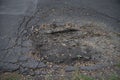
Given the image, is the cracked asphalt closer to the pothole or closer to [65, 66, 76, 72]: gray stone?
[65, 66, 76, 72]: gray stone

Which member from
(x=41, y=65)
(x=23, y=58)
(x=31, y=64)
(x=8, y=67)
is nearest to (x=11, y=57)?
(x=23, y=58)

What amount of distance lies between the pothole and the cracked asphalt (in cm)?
14

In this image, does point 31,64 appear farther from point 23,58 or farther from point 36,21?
point 36,21

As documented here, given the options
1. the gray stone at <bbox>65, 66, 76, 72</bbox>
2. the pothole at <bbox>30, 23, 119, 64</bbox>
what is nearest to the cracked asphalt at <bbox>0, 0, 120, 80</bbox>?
the gray stone at <bbox>65, 66, 76, 72</bbox>

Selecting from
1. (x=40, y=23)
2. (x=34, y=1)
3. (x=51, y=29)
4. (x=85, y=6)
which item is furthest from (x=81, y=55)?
(x=34, y=1)

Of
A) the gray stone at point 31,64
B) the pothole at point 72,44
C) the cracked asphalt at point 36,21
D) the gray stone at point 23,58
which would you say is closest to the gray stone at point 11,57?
the cracked asphalt at point 36,21

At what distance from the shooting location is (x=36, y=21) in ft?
Answer: 26.0

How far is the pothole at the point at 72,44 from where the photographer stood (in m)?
5.98

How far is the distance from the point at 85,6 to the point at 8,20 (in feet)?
9.78

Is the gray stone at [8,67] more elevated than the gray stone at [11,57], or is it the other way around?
the gray stone at [11,57]

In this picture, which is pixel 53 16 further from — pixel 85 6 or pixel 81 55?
pixel 81 55

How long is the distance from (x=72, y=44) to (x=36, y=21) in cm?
191

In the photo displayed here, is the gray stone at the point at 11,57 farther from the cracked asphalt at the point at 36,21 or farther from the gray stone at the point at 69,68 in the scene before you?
the gray stone at the point at 69,68

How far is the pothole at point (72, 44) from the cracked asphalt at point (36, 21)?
140 mm
